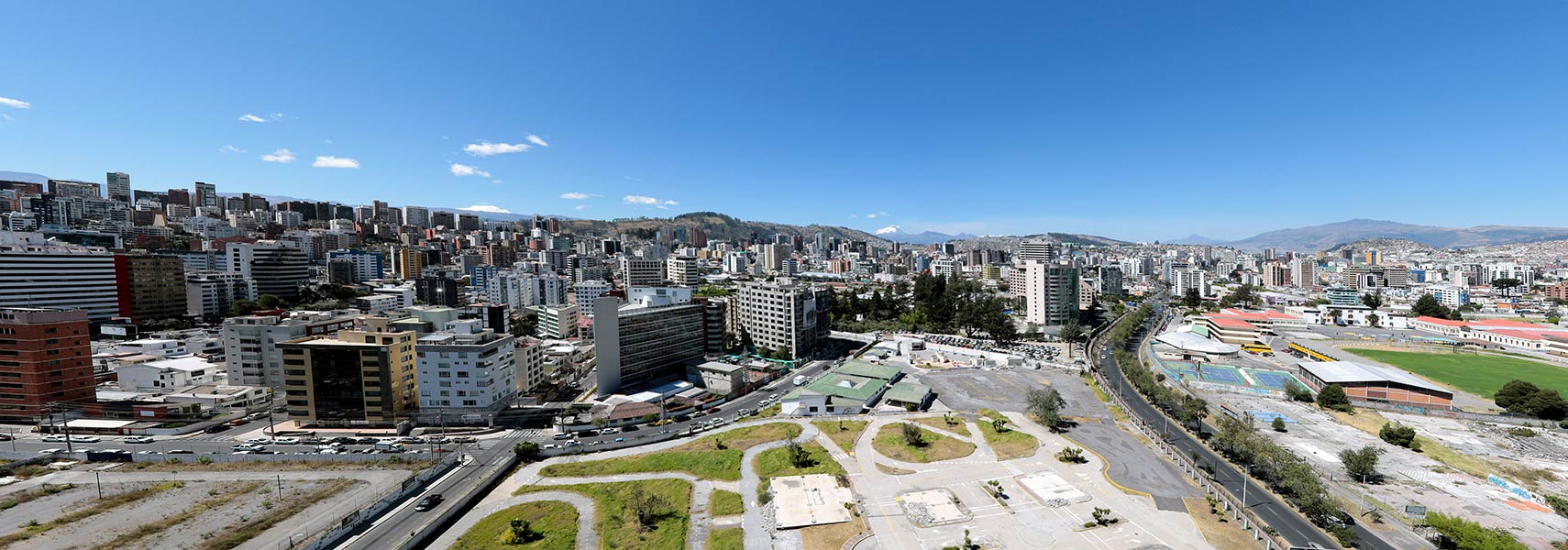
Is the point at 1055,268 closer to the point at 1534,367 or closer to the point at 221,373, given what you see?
the point at 1534,367

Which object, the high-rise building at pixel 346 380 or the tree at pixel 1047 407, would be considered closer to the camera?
the tree at pixel 1047 407

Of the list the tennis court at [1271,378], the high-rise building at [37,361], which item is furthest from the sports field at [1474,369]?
the high-rise building at [37,361]

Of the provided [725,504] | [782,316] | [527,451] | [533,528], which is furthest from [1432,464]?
[527,451]

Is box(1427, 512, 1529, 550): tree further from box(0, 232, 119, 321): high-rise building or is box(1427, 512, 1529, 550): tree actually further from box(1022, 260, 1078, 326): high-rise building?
box(0, 232, 119, 321): high-rise building

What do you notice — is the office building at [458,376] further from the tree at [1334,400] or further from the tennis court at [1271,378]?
the tennis court at [1271,378]

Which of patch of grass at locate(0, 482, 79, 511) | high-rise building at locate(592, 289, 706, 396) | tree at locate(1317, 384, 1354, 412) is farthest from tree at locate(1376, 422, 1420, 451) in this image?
patch of grass at locate(0, 482, 79, 511)

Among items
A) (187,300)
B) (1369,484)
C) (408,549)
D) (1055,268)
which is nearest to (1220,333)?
(1055,268)
